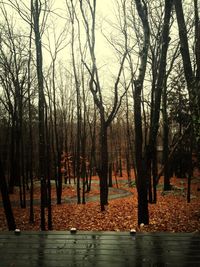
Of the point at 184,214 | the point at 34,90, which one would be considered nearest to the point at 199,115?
the point at 184,214

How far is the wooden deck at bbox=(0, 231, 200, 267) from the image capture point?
12.9ft

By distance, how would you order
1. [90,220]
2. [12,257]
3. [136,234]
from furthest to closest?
1. [90,220]
2. [136,234]
3. [12,257]

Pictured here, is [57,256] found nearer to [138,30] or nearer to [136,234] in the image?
[136,234]

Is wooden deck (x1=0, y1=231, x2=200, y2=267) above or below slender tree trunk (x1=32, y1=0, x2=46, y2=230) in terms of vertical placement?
below

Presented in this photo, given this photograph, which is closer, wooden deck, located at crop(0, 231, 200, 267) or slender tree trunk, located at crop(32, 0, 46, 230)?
wooden deck, located at crop(0, 231, 200, 267)

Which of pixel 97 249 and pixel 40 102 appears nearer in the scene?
pixel 97 249

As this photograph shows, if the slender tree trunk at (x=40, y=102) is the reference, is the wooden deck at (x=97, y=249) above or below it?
below

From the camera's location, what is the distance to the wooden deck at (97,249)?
3.93 metres

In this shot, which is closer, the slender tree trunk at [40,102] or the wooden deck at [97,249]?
the wooden deck at [97,249]

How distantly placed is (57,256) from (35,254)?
0.35 m

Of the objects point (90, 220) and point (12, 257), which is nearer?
point (12, 257)

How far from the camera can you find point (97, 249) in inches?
174

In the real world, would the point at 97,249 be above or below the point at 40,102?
below

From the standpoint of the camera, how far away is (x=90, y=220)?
1255 centimetres
